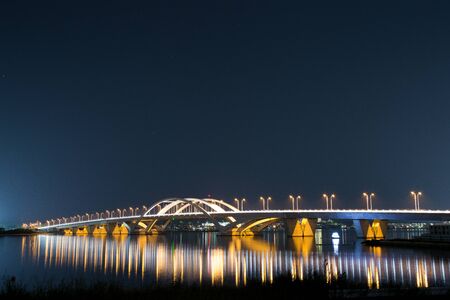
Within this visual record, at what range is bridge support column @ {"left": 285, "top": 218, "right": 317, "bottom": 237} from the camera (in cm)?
10325

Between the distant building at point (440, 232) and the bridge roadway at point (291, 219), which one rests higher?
the bridge roadway at point (291, 219)

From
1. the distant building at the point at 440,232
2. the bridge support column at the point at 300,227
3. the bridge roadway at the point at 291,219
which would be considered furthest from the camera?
the bridge support column at the point at 300,227

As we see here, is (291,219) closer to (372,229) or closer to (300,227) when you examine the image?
(300,227)

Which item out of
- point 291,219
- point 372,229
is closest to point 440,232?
point 372,229

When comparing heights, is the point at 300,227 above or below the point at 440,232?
above

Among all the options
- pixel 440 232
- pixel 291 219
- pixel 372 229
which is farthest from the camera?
pixel 291 219

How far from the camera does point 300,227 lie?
343 feet

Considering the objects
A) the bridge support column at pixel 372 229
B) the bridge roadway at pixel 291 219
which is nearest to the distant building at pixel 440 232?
the bridge roadway at pixel 291 219

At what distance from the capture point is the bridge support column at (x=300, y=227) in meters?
103

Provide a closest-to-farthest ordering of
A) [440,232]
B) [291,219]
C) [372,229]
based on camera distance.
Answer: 1. [440,232]
2. [372,229]
3. [291,219]

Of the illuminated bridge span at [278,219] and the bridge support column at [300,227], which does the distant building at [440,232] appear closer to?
the illuminated bridge span at [278,219]

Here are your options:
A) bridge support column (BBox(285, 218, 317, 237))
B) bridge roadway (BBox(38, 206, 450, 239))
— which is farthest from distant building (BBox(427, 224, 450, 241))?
bridge support column (BBox(285, 218, 317, 237))

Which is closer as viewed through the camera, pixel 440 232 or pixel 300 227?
pixel 440 232

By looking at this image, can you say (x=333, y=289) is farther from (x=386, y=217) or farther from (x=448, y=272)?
(x=386, y=217)
